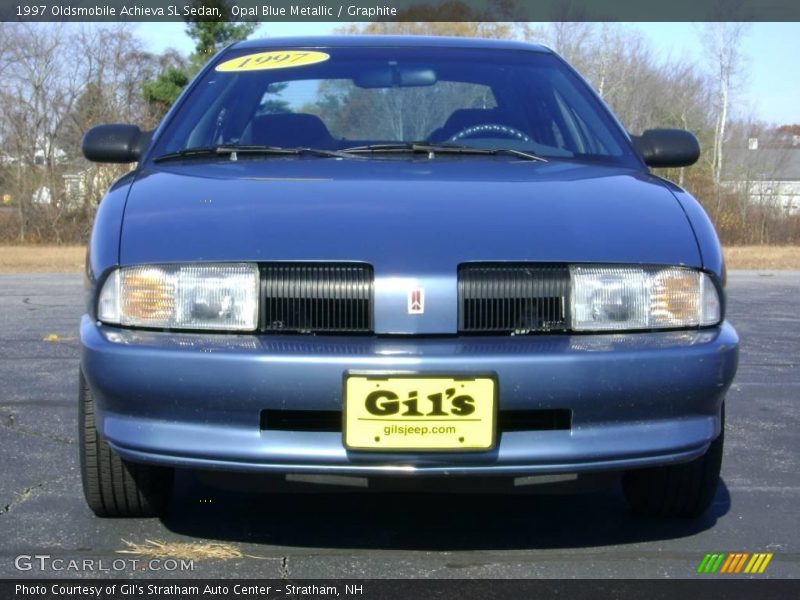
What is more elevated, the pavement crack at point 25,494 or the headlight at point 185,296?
the headlight at point 185,296

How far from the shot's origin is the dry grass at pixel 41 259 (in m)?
17.0

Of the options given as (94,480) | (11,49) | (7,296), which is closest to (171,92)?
(11,49)

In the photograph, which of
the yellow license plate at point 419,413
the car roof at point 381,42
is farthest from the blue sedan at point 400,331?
the car roof at point 381,42

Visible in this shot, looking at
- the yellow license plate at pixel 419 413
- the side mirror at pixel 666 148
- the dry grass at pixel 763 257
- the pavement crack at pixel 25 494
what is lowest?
the dry grass at pixel 763 257

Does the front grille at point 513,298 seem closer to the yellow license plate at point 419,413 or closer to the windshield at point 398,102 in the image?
the yellow license plate at point 419,413

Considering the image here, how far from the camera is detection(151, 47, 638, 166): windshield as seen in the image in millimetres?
3953

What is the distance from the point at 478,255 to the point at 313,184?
0.63m

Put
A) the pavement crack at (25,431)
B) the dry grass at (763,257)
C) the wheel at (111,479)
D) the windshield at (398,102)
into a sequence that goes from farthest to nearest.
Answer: the dry grass at (763,257) → the pavement crack at (25,431) → the windshield at (398,102) → the wheel at (111,479)

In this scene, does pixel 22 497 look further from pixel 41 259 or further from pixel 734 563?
pixel 41 259

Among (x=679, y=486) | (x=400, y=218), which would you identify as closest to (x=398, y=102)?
(x=400, y=218)

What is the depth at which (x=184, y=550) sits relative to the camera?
10.1 feet

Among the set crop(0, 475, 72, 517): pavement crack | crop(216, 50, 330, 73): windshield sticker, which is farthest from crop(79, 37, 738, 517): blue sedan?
crop(216, 50, 330, 73): windshield sticker

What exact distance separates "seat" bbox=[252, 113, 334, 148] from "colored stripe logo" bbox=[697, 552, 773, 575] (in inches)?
72.1

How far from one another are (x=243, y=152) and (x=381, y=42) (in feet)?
3.43
